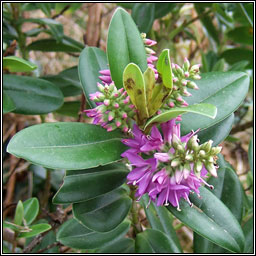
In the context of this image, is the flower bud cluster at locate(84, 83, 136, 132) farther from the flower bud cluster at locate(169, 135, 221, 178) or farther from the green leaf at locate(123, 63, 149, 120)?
the flower bud cluster at locate(169, 135, 221, 178)

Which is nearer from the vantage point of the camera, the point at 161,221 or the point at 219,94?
the point at 219,94

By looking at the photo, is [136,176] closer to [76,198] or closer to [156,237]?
[76,198]

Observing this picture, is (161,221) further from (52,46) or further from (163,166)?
(52,46)

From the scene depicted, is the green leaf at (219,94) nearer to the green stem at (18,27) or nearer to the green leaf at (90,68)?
the green leaf at (90,68)

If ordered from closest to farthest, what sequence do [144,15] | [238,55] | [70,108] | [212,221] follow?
[212,221] → [144,15] → [70,108] → [238,55]

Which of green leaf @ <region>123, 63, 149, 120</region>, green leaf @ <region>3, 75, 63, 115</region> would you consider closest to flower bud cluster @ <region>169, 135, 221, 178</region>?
green leaf @ <region>123, 63, 149, 120</region>

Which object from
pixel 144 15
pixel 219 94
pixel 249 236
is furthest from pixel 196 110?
pixel 144 15
